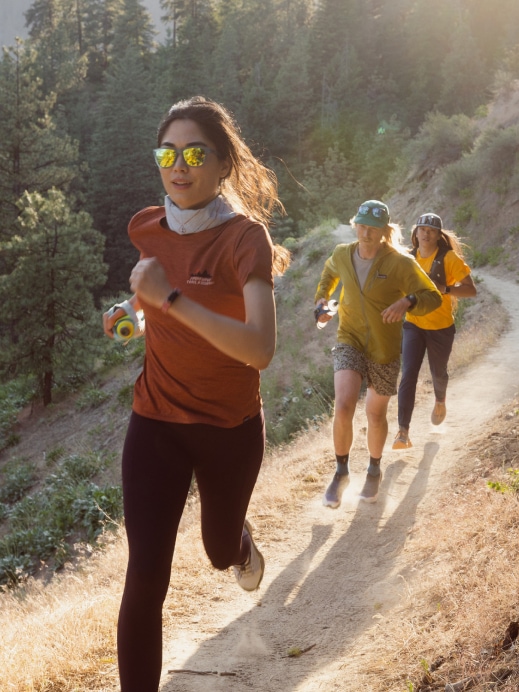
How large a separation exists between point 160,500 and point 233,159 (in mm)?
1388

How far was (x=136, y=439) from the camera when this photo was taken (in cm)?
296

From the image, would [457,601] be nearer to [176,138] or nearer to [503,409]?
[176,138]

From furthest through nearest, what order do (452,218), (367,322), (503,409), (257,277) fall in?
(452,218), (503,409), (367,322), (257,277)

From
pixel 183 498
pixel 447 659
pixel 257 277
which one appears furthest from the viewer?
pixel 447 659

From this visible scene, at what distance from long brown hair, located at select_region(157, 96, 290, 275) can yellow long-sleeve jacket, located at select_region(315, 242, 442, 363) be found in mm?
2336

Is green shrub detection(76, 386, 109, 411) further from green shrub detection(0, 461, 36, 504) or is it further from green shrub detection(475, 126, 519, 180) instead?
green shrub detection(475, 126, 519, 180)

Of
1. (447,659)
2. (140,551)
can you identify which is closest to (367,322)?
(447,659)

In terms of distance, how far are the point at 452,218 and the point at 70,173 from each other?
1808cm

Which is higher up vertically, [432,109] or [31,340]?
[432,109]

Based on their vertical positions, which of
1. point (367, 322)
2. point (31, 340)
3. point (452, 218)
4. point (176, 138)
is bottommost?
point (31, 340)

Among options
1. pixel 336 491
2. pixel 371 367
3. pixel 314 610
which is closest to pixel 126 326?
pixel 314 610

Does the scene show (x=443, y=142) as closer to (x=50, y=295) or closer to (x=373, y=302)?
(x=50, y=295)

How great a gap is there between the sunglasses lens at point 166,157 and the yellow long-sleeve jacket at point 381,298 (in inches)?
115

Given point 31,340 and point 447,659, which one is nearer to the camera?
point 447,659
